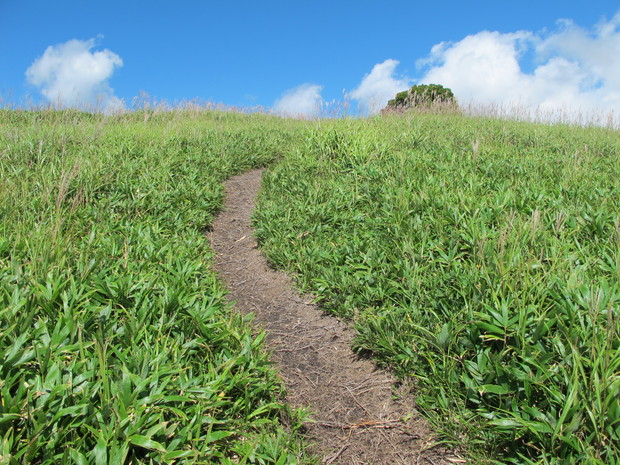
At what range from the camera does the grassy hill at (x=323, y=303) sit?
209cm

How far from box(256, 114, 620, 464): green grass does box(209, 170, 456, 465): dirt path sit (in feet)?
0.55

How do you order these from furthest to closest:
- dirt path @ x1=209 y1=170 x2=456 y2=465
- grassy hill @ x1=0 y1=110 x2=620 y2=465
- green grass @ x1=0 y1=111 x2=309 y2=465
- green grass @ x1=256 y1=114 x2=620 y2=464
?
dirt path @ x1=209 y1=170 x2=456 y2=465 < green grass @ x1=256 y1=114 x2=620 y2=464 < grassy hill @ x1=0 y1=110 x2=620 y2=465 < green grass @ x1=0 y1=111 x2=309 y2=465

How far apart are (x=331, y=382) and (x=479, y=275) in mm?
1427

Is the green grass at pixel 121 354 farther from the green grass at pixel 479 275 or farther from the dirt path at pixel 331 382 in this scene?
the green grass at pixel 479 275

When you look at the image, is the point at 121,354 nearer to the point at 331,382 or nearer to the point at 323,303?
the point at 331,382

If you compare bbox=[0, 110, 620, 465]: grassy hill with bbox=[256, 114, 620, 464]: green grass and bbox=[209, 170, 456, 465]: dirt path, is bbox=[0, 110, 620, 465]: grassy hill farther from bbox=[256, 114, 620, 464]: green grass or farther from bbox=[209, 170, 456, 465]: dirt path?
bbox=[209, 170, 456, 465]: dirt path

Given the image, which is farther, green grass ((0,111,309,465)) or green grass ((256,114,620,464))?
green grass ((256,114,620,464))

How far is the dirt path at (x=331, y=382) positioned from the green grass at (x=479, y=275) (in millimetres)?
168

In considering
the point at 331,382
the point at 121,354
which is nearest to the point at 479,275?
the point at 331,382

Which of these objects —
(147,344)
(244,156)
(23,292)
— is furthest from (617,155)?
(23,292)

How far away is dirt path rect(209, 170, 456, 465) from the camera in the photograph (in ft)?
8.54

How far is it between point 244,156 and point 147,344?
675 cm

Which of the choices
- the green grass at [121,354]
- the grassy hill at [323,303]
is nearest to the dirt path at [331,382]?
the grassy hill at [323,303]

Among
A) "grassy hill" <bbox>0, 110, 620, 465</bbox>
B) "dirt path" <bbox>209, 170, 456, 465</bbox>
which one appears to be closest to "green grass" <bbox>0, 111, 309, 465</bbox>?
"grassy hill" <bbox>0, 110, 620, 465</bbox>
